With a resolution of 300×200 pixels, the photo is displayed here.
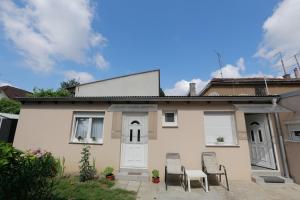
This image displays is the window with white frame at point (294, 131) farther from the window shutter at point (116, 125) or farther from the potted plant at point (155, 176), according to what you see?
the window shutter at point (116, 125)

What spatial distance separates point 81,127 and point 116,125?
2.02 m

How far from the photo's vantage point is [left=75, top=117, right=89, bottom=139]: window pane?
8042 mm

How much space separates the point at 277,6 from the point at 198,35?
3.93 metres

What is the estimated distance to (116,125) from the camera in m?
Answer: 7.67

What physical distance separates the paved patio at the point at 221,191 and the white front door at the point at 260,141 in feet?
4.98

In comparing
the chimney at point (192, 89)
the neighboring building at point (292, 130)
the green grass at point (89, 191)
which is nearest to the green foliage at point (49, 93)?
the chimney at point (192, 89)

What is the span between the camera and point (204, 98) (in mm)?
7406

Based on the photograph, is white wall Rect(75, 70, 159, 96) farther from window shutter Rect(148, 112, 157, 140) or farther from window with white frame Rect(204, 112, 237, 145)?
window with white frame Rect(204, 112, 237, 145)

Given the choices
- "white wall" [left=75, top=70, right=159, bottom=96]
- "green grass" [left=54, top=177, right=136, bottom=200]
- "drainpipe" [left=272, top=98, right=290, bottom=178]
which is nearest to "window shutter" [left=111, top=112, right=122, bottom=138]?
"green grass" [left=54, top=177, right=136, bottom=200]

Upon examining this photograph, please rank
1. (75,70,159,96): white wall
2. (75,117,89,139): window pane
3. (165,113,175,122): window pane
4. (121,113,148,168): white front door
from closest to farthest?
(121,113,148,168): white front door < (165,113,175,122): window pane < (75,117,89,139): window pane < (75,70,159,96): white wall

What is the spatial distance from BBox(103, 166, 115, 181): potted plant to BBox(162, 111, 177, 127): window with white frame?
3.18 metres

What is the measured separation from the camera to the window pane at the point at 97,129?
7.93 meters

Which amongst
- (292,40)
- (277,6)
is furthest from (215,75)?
(277,6)

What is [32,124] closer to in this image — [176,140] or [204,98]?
[176,140]
